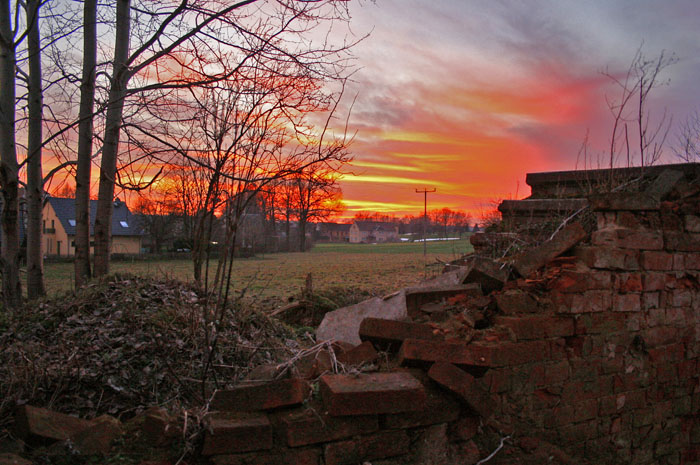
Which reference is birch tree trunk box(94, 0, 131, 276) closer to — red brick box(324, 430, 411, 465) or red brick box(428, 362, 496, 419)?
red brick box(324, 430, 411, 465)

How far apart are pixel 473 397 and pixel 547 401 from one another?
36.9 inches

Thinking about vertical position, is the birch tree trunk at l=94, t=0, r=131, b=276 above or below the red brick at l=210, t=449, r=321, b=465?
above

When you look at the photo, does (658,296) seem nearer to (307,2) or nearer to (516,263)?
(516,263)

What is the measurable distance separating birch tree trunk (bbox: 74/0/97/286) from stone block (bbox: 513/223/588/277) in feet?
22.5

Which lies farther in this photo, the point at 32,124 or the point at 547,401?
the point at 32,124

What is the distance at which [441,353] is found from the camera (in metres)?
3.57

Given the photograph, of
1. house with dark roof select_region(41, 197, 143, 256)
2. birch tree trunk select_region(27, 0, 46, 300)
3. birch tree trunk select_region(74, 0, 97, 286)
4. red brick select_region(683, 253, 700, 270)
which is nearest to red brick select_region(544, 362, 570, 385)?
red brick select_region(683, 253, 700, 270)

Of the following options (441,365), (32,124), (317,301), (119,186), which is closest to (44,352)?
(441,365)

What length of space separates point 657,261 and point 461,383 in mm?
2493

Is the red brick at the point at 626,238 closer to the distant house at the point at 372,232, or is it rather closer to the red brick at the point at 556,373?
the red brick at the point at 556,373

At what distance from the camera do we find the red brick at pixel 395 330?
384cm

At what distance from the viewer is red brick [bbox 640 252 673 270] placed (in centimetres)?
444

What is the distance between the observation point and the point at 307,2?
24.3ft

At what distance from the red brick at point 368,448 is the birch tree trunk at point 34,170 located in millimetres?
7407
